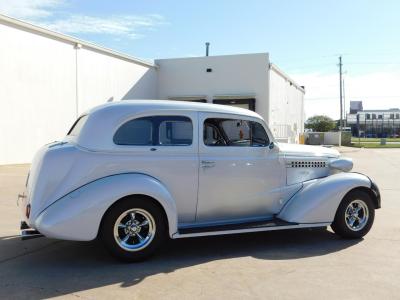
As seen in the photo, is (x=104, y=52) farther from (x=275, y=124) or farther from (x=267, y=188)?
(x=267, y=188)

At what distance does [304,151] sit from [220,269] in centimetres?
243

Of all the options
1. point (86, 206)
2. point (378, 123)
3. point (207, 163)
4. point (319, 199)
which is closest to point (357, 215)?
point (319, 199)

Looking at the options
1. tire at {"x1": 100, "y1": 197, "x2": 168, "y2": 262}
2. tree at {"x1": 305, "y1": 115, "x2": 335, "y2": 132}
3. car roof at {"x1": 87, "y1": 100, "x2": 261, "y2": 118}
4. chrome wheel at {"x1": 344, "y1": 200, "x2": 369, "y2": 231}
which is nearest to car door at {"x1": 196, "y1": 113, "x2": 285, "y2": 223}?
car roof at {"x1": 87, "y1": 100, "x2": 261, "y2": 118}

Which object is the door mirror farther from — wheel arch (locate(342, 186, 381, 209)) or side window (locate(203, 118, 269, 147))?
wheel arch (locate(342, 186, 381, 209))

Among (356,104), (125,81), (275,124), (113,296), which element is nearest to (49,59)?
(125,81)

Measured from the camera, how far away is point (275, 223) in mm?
6141

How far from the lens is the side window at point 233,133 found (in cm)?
604

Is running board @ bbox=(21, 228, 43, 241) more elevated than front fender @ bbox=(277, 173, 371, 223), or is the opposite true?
front fender @ bbox=(277, 173, 371, 223)

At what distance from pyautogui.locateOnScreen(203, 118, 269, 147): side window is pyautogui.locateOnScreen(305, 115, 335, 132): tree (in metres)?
74.3

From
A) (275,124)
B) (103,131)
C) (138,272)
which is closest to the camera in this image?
(138,272)

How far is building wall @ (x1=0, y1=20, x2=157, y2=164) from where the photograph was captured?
18.1 metres

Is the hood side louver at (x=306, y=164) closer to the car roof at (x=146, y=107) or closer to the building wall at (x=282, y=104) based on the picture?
the car roof at (x=146, y=107)

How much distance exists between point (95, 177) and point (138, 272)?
46.3 inches

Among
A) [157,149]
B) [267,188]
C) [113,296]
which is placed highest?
[157,149]
